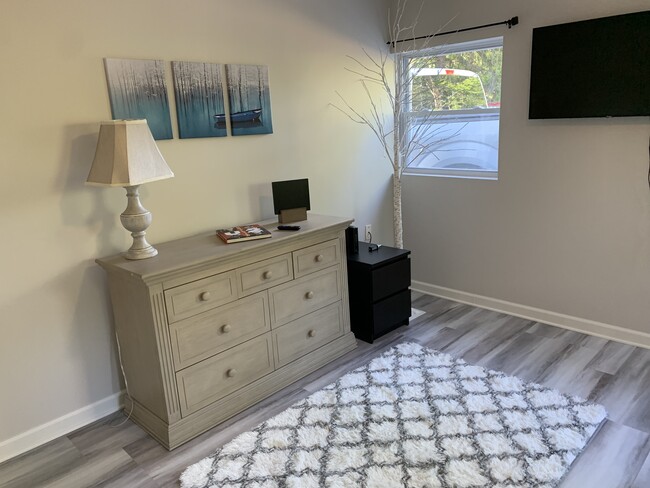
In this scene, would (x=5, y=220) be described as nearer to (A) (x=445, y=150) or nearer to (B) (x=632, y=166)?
(A) (x=445, y=150)

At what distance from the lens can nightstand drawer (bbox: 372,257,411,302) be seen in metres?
3.08

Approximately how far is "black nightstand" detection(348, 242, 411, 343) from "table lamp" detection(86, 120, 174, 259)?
1391 millimetres

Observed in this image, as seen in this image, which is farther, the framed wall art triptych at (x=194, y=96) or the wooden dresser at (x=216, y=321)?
the framed wall art triptych at (x=194, y=96)

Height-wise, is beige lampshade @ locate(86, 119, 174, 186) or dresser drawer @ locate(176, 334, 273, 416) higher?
beige lampshade @ locate(86, 119, 174, 186)

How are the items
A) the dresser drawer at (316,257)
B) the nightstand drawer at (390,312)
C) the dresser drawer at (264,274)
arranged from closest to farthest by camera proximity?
1. the dresser drawer at (264,274)
2. the dresser drawer at (316,257)
3. the nightstand drawer at (390,312)

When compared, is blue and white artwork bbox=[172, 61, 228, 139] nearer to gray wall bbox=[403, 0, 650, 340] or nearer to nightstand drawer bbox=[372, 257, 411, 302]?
nightstand drawer bbox=[372, 257, 411, 302]

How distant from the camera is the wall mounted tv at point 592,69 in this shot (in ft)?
8.62

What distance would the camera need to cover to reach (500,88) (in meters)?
3.31

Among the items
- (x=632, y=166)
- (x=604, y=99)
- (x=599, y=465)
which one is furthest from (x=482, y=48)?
(x=599, y=465)

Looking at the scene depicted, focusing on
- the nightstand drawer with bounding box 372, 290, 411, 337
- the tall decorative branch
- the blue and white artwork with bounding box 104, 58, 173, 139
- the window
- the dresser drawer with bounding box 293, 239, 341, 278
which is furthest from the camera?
the tall decorative branch

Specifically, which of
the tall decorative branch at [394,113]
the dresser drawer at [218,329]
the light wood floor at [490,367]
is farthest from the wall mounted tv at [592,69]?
the dresser drawer at [218,329]

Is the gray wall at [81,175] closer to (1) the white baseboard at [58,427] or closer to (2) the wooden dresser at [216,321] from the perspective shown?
(1) the white baseboard at [58,427]

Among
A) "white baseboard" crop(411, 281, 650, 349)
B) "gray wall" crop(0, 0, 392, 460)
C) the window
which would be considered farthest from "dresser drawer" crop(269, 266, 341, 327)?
the window

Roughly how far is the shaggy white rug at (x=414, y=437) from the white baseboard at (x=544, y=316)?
895mm
